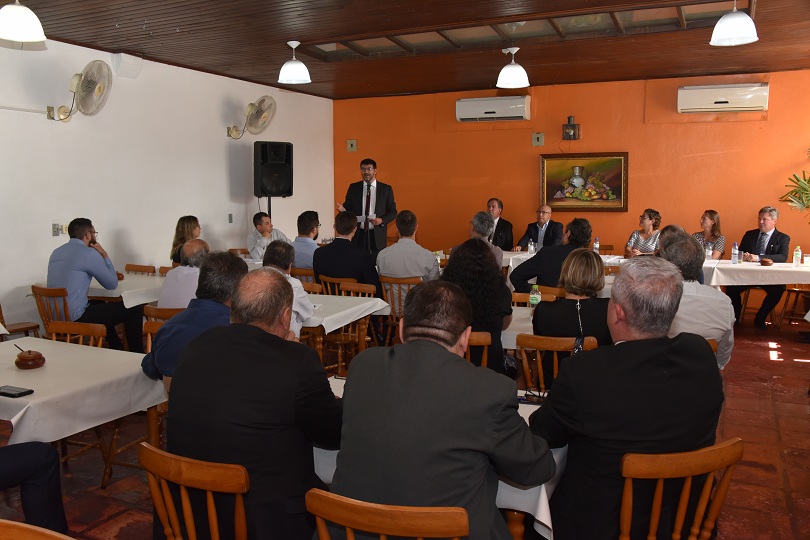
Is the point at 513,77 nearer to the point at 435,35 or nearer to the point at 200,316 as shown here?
the point at 435,35

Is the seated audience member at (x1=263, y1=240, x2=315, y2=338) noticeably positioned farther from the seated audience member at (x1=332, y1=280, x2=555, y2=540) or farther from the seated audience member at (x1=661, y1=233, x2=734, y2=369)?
the seated audience member at (x1=332, y1=280, x2=555, y2=540)

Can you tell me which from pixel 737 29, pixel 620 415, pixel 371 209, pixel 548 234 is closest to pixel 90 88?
pixel 371 209

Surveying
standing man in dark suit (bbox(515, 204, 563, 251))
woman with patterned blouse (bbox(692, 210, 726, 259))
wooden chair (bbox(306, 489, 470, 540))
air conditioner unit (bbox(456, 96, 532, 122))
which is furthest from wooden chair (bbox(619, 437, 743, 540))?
air conditioner unit (bbox(456, 96, 532, 122))

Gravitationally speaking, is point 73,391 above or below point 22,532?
below

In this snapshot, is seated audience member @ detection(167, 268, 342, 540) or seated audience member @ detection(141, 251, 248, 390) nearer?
seated audience member @ detection(167, 268, 342, 540)

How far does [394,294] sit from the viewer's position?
6.01 meters

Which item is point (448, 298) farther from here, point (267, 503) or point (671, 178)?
point (671, 178)

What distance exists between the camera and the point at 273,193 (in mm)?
8992

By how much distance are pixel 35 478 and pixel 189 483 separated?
1.17 meters

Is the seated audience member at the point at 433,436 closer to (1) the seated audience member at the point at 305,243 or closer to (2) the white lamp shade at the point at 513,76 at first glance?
(1) the seated audience member at the point at 305,243

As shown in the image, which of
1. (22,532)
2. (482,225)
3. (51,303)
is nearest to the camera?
(22,532)

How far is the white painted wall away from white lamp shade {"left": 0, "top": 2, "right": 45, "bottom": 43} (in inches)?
97.9

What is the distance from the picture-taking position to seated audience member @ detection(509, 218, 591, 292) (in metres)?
5.55

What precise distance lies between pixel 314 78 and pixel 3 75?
12.8ft
